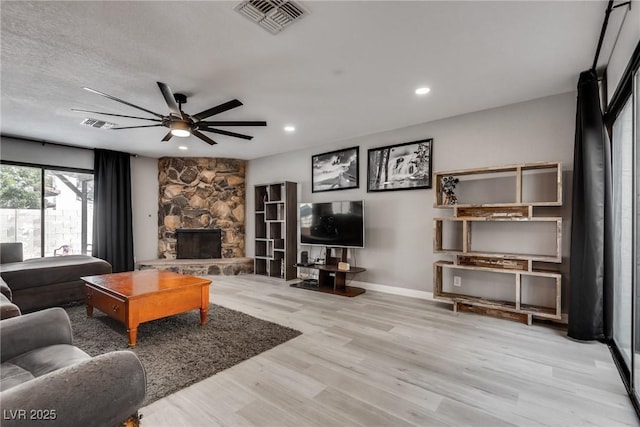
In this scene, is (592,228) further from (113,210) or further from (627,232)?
(113,210)

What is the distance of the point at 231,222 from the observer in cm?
675

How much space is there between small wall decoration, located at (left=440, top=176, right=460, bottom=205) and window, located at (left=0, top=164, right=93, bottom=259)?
6434mm

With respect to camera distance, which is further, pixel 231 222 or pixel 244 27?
pixel 231 222

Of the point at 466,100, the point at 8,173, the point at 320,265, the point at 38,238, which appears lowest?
the point at 320,265

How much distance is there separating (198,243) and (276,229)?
73.7 inches

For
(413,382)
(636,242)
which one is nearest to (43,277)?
(413,382)

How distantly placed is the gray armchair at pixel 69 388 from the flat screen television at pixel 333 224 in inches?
139

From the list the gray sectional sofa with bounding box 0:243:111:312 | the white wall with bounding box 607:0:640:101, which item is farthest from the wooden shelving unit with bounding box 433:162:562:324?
the gray sectional sofa with bounding box 0:243:111:312

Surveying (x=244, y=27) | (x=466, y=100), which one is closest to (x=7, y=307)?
(x=244, y=27)

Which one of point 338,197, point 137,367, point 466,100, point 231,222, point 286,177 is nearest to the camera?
point 137,367

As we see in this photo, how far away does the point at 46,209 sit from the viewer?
5.20m

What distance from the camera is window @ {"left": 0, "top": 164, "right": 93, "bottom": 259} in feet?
15.8

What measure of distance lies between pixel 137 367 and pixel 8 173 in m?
5.92

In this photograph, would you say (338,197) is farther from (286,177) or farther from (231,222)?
(231,222)
